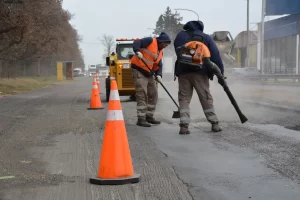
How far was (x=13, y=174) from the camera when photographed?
5719mm

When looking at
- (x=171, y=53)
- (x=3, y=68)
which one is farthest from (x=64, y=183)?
(x=171, y=53)

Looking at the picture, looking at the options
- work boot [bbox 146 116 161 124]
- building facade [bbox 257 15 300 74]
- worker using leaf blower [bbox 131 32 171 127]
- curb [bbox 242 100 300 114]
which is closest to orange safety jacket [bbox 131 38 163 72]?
worker using leaf blower [bbox 131 32 171 127]

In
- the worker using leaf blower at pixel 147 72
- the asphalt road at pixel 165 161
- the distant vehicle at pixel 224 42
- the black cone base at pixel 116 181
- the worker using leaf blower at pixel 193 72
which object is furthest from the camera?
the distant vehicle at pixel 224 42

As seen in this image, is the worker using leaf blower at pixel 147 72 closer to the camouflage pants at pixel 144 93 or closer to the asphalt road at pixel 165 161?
the camouflage pants at pixel 144 93

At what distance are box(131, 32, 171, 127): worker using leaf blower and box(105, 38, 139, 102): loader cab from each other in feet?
21.6

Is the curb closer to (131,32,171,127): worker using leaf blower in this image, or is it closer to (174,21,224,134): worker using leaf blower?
(131,32,171,127): worker using leaf blower

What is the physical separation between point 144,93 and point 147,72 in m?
0.43

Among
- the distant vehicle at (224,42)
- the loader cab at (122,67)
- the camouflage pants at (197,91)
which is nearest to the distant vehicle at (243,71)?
the distant vehicle at (224,42)

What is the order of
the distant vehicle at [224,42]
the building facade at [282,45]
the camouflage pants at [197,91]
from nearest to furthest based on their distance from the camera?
the camouflage pants at [197,91]
the distant vehicle at [224,42]
the building facade at [282,45]

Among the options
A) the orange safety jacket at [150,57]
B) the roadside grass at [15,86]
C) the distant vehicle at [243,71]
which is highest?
the orange safety jacket at [150,57]

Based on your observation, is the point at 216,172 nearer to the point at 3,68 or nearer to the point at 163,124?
the point at 163,124

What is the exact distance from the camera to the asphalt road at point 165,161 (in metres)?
4.88

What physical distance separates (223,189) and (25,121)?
7343mm

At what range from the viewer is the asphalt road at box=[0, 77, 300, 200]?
488 cm
